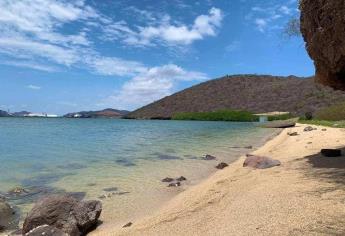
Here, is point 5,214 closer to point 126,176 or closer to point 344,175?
point 126,176

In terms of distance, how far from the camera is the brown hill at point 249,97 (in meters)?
84.0

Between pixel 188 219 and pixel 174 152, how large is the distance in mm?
15888

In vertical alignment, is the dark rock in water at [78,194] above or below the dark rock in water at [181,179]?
below

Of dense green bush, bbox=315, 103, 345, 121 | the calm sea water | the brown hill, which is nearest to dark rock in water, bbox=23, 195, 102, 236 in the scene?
the calm sea water

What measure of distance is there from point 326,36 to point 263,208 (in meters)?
6.79

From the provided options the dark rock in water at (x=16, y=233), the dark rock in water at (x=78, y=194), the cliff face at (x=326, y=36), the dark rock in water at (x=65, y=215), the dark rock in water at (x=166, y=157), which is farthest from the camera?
the dark rock in water at (x=166, y=157)

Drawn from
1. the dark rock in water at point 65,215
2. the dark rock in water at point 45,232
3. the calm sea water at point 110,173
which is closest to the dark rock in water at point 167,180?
the calm sea water at point 110,173

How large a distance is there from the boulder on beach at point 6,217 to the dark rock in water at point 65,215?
1.01m

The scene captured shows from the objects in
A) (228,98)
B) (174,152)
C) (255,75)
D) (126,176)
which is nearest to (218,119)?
(228,98)

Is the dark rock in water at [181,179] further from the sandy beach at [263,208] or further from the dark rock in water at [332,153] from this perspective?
the dark rock in water at [332,153]

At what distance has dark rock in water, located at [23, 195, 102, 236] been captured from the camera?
827 cm

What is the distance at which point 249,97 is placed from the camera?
111m

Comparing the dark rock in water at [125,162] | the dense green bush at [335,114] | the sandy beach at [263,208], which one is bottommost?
the dark rock in water at [125,162]

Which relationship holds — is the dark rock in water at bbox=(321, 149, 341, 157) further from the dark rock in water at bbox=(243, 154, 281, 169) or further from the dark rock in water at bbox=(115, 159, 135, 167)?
the dark rock in water at bbox=(115, 159, 135, 167)
